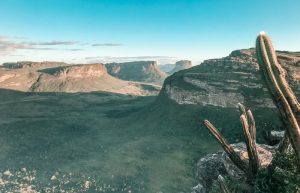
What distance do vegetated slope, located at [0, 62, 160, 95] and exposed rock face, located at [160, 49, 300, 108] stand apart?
55252 mm

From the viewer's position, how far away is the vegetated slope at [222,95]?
4597 cm

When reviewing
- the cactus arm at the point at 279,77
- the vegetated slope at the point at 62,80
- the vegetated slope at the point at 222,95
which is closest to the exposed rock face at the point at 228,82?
the vegetated slope at the point at 222,95

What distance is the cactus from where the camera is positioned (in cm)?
1164

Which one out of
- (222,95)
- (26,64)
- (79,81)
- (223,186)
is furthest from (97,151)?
(26,64)

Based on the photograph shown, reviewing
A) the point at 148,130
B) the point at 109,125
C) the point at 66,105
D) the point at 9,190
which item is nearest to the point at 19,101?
the point at 66,105

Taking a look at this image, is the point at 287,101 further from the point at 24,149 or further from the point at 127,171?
the point at 24,149

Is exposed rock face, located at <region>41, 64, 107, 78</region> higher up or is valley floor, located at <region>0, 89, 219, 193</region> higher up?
exposed rock face, located at <region>41, 64, 107, 78</region>

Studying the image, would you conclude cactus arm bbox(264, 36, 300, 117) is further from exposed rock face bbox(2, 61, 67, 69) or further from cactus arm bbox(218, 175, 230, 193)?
exposed rock face bbox(2, 61, 67, 69)

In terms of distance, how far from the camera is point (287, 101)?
8641 millimetres

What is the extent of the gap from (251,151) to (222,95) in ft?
134

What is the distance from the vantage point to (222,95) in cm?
Result: 5209

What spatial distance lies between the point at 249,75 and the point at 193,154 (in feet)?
56.6

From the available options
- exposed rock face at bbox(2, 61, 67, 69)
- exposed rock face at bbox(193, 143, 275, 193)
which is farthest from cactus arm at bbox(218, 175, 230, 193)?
exposed rock face at bbox(2, 61, 67, 69)

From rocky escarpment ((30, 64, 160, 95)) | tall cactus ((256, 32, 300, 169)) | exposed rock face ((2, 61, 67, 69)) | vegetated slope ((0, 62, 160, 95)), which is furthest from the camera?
exposed rock face ((2, 61, 67, 69))
